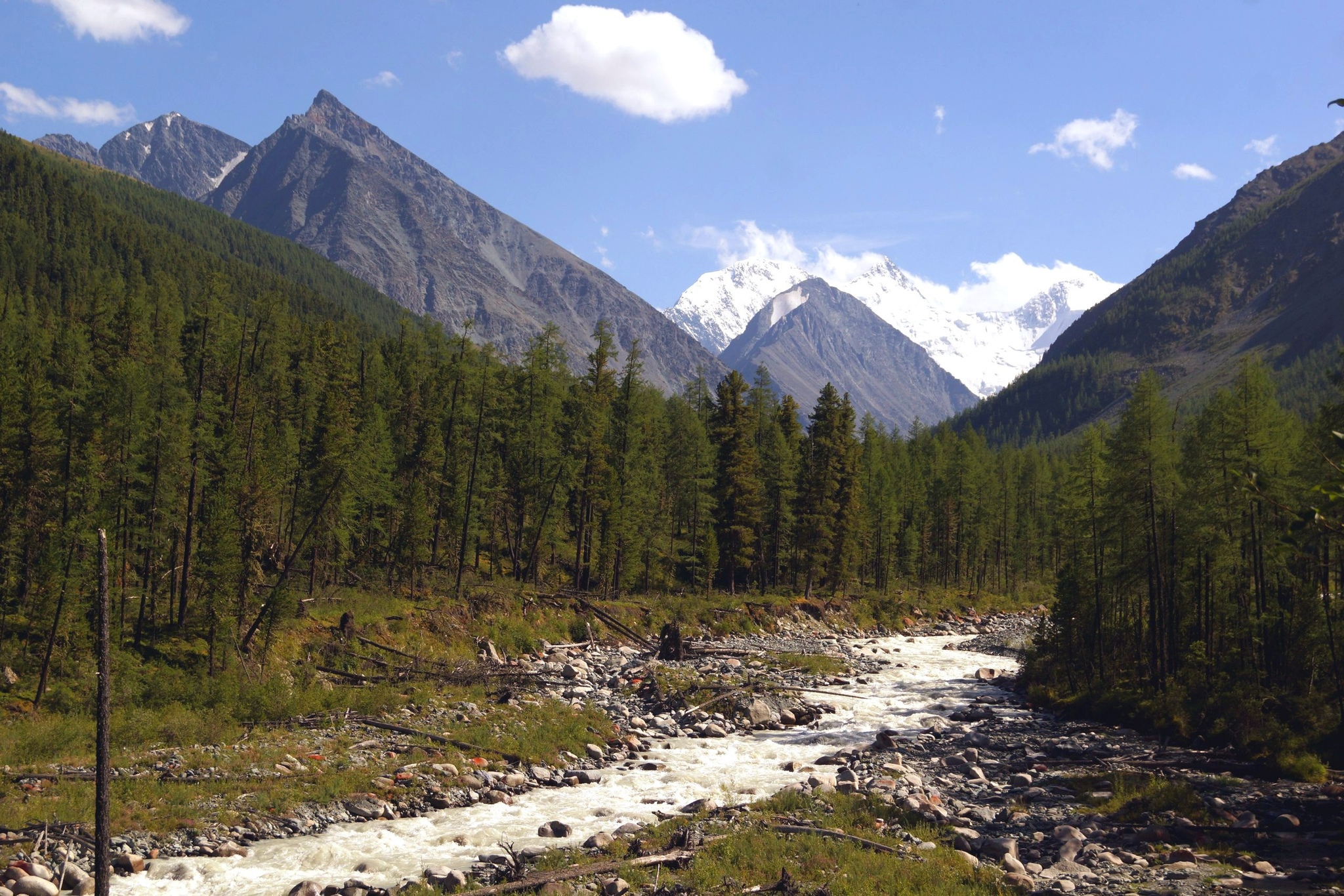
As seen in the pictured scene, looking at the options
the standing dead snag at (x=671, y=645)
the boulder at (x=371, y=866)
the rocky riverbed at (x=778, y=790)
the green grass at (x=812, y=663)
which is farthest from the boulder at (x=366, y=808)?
the green grass at (x=812, y=663)

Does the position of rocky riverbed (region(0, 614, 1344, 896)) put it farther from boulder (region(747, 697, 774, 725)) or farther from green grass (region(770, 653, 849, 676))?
green grass (region(770, 653, 849, 676))

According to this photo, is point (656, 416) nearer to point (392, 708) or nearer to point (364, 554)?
point (364, 554)

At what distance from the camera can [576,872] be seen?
1391 cm

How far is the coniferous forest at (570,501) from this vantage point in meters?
27.6

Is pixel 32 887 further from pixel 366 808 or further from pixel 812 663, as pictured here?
pixel 812 663

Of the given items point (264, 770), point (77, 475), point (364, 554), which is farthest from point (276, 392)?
point (264, 770)

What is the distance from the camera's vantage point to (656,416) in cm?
7631

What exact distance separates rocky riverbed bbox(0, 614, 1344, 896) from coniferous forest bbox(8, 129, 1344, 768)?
5.60 meters

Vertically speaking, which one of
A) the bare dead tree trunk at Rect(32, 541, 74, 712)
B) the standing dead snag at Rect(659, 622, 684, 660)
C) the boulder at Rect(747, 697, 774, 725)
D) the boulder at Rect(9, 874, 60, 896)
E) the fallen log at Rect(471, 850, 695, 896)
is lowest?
the boulder at Rect(747, 697, 774, 725)

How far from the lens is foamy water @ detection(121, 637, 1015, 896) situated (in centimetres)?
1454

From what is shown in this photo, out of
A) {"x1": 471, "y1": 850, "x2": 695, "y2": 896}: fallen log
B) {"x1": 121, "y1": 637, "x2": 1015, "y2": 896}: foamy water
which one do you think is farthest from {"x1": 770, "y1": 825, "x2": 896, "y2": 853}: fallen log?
{"x1": 121, "y1": 637, "x2": 1015, "y2": 896}: foamy water

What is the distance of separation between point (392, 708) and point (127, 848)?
34.0ft

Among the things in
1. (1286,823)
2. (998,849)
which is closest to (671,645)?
(998,849)

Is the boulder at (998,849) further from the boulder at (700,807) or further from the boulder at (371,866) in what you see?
the boulder at (371,866)
